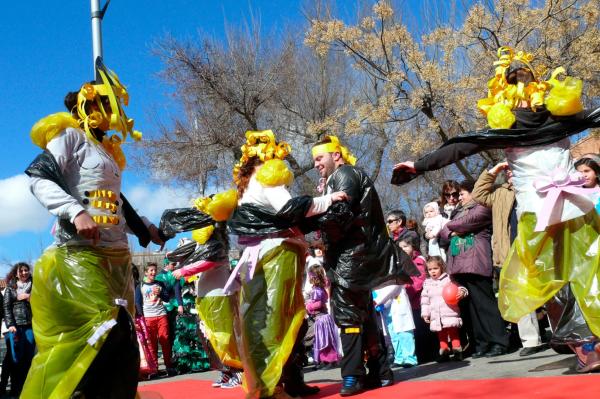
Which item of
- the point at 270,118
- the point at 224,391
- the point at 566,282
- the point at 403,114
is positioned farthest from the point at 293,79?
the point at 566,282

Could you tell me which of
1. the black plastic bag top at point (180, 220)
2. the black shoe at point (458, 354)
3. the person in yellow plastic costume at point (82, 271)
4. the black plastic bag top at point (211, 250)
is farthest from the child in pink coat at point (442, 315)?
the person in yellow plastic costume at point (82, 271)

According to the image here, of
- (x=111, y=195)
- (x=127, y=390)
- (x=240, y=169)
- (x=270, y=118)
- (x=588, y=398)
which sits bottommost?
(x=588, y=398)

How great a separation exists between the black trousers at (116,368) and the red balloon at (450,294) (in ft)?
12.6

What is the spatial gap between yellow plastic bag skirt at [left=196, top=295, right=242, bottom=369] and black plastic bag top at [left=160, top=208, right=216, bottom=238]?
7.88 ft

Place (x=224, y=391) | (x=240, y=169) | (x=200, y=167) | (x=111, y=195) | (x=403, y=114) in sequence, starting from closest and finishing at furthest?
(x=111, y=195) → (x=240, y=169) → (x=224, y=391) → (x=403, y=114) → (x=200, y=167)

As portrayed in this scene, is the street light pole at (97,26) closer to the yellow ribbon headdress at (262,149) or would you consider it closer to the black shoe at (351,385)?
the yellow ribbon headdress at (262,149)

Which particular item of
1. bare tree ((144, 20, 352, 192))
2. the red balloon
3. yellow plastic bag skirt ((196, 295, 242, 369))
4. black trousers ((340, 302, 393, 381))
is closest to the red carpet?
black trousers ((340, 302, 393, 381))

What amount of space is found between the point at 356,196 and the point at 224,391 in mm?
2647

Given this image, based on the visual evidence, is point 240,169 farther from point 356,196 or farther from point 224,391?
point 224,391

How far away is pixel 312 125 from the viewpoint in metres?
19.5

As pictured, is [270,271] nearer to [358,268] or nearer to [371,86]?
[358,268]

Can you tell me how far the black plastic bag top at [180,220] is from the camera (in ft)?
14.6

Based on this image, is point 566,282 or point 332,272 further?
point 332,272

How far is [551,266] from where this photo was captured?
175 inches
